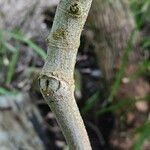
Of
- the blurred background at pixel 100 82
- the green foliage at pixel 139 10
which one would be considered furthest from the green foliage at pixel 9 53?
the green foliage at pixel 139 10

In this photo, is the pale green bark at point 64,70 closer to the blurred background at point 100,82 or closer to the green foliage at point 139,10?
the blurred background at point 100,82

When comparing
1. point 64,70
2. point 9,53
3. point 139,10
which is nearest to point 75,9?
point 64,70

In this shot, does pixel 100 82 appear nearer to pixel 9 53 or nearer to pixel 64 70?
pixel 9 53

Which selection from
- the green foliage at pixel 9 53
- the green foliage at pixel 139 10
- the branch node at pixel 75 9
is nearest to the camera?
the branch node at pixel 75 9

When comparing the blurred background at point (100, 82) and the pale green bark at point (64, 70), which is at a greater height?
the pale green bark at point (64, 70)

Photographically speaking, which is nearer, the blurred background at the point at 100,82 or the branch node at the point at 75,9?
the branch node at the point at 75,9

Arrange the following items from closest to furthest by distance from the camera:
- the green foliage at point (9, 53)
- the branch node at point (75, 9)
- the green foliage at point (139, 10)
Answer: the branch node at point (75, 9) < the green foliage at point (9, 53) < the green foliage at point (139, 10)
